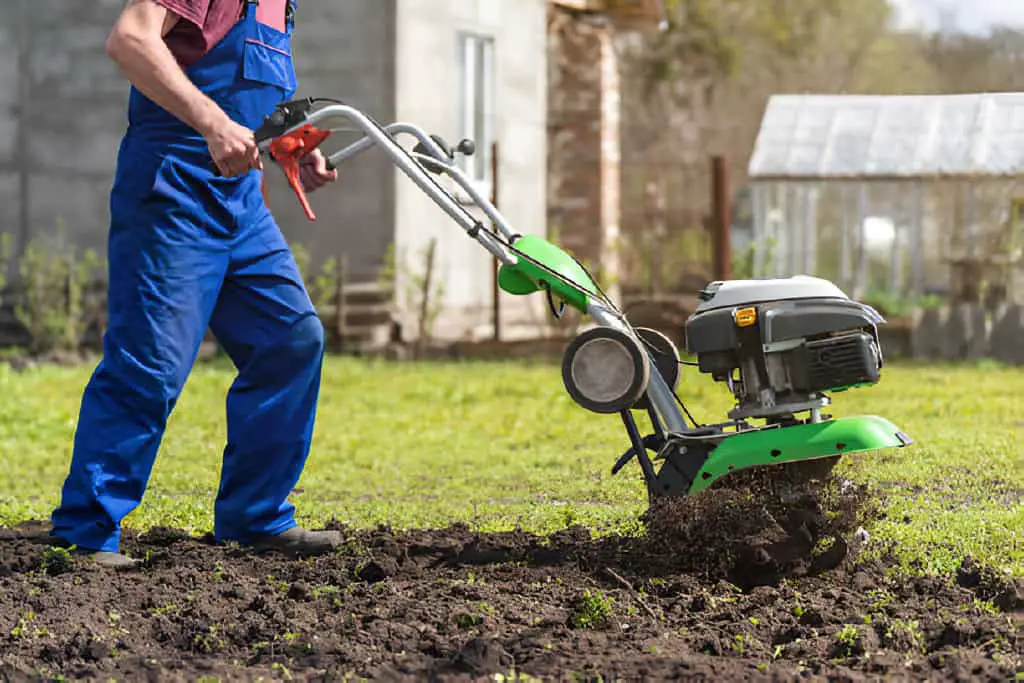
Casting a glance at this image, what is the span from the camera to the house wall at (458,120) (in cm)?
1556

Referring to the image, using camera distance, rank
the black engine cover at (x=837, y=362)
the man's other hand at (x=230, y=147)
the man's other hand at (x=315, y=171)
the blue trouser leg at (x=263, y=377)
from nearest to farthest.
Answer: the black engine cover at (x=837, y=362) → the man's other hand at (x=230, y=147) → the blue trouser leg at (x=263, y=377) → the man's other hand at (x=315, y=171)

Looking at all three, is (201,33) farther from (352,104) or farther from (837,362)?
(352,104)

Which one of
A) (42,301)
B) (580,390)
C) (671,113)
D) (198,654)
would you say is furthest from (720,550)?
(671,113)

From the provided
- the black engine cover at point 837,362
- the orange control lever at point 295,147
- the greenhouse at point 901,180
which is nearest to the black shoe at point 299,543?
the orange control lever at point 295,147

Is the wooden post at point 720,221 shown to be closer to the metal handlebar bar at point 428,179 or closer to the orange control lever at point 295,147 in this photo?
the metal handlebar bar at point 428,179

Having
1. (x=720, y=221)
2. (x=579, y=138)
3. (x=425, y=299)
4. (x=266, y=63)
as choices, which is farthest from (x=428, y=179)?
(x=579, y=138)

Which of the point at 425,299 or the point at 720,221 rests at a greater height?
the point at 720,221

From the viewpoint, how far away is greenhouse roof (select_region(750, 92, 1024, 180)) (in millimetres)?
16875

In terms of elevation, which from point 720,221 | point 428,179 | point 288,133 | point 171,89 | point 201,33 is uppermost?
point 201,33

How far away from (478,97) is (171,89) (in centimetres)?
1181

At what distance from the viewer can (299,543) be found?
561 centimetres

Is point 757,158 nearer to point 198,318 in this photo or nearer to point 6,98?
point 6,98

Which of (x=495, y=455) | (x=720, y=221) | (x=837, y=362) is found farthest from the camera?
(x=720, y=221)

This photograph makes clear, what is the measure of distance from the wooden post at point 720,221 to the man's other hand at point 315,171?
33.0 feet
